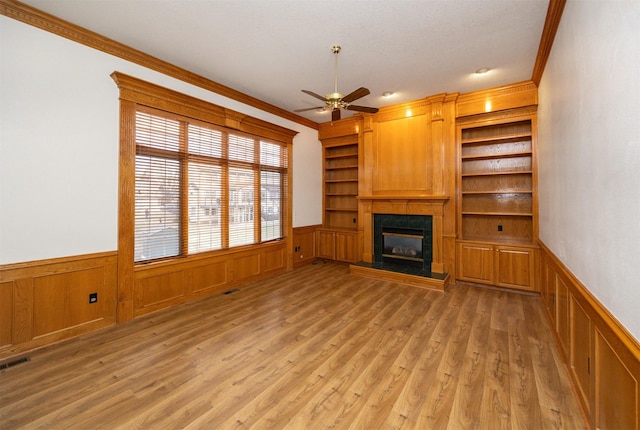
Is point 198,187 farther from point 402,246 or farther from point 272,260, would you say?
point 402,246

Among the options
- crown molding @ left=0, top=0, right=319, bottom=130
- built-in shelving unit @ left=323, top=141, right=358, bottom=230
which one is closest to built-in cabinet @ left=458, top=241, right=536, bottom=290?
built-in shelving unit @ left=323, top=141, right=358, bottom=230

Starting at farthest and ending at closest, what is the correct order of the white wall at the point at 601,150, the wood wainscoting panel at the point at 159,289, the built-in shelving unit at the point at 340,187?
1. the built-in shelving unit at the point at 340,187
2. the wood wainscoting panel at the point at 159,289
3. the white wall at the point at 601,150

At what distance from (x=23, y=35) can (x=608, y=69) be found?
462 cm

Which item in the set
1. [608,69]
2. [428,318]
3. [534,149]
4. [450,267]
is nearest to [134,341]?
[428,318]

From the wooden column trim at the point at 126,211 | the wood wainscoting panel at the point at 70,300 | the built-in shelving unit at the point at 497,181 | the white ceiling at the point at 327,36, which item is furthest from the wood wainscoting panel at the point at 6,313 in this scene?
the built-in shelving unit at the point at 497,181

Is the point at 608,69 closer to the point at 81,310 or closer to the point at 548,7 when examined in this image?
the point at 548,7

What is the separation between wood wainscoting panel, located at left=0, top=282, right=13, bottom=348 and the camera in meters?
2.48

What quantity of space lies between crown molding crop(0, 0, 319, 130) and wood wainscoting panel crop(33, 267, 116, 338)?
8.25ft

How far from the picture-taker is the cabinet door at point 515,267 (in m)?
4.18

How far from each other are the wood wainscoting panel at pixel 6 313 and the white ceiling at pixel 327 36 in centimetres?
270

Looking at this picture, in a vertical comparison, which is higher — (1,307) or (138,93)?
(138,93)

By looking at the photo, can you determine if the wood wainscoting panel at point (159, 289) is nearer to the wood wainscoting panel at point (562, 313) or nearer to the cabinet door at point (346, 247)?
the cabinet door at point (346, 247)

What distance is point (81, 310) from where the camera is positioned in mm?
2953

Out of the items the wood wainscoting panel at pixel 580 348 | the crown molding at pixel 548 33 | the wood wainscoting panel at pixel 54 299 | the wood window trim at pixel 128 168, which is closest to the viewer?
the wood wainscoting panel at pixel 580 348
